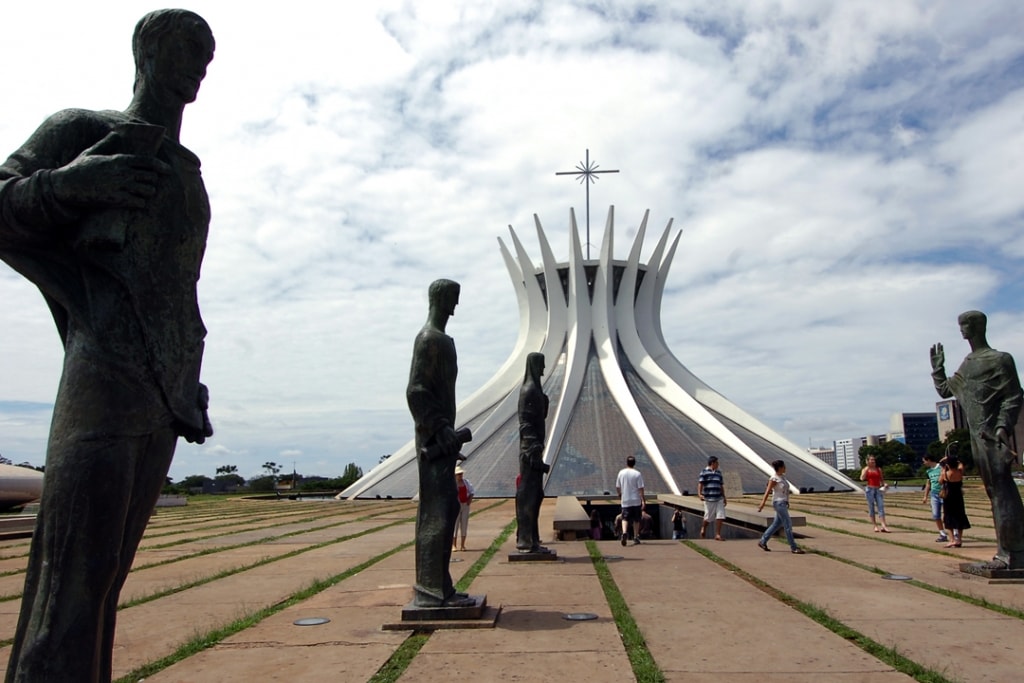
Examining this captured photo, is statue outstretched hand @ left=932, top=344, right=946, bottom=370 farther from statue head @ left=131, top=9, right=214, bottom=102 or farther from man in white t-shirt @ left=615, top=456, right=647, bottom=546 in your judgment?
statue head @ left=131, top=9, right=214, bottom=102

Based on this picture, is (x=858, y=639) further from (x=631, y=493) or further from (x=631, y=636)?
(x=631, y=493)

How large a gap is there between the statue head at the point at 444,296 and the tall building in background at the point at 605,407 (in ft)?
57.8

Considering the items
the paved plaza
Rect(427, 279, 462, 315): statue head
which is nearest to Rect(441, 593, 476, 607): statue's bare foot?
the paved plaza

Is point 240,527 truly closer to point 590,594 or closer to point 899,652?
point 590,594

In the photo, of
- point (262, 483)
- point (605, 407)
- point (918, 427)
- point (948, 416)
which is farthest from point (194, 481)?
point (918, 427)

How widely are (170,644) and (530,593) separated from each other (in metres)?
2.85

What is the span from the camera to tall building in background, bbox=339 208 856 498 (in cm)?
2436

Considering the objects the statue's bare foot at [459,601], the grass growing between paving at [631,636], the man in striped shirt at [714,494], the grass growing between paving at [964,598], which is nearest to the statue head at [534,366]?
the grass growing between paving at [631,636]

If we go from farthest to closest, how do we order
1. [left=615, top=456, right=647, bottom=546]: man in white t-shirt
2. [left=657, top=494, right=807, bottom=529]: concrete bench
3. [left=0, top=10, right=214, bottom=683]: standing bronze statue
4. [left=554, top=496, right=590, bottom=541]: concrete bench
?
[left=554, top=496, right=590, bottom=541]: concrete bench, [left=657, top=494, right=807, bottom=529]: concrete bench, [left=615, top=456, right=647, bottom=546]: man in white t-shirt, [left=0, top=10, right=214, bottom=683]: standing bronze statue

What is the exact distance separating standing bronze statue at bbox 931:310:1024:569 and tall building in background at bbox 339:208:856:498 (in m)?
15.3

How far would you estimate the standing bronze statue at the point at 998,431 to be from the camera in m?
6.76

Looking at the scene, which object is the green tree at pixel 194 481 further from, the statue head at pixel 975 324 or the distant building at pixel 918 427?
the distant building at pixel 918 427

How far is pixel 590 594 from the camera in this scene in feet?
20.8

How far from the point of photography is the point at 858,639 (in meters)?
4.62
